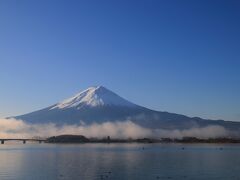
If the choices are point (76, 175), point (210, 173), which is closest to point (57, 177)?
point (76, 175)

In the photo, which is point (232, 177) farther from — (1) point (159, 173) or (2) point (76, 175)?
(2) point (76, 175)

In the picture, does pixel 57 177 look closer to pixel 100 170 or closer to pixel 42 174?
pixel 42 174

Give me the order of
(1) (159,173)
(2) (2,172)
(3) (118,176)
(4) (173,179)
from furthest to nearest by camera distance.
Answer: (2) (2,172), (1) (159,173), (3) (118,176), (4) (173,179)

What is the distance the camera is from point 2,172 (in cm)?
4378

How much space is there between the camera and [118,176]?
38.6 metres

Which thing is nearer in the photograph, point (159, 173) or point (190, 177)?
point (190, 177)

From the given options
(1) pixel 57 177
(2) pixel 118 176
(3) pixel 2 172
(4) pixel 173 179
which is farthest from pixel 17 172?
(4) pixel 173 179

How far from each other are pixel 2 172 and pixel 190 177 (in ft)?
58.9

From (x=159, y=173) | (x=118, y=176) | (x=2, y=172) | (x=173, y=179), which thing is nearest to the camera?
(x=173, y=179)

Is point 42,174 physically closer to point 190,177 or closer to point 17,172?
point 17,172

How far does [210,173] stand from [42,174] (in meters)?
15.1

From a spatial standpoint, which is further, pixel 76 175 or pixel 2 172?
pixel 2 172

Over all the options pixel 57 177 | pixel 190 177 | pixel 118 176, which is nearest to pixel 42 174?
pixel 57 177

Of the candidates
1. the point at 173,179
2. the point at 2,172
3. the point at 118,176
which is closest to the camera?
the point at 173,179
